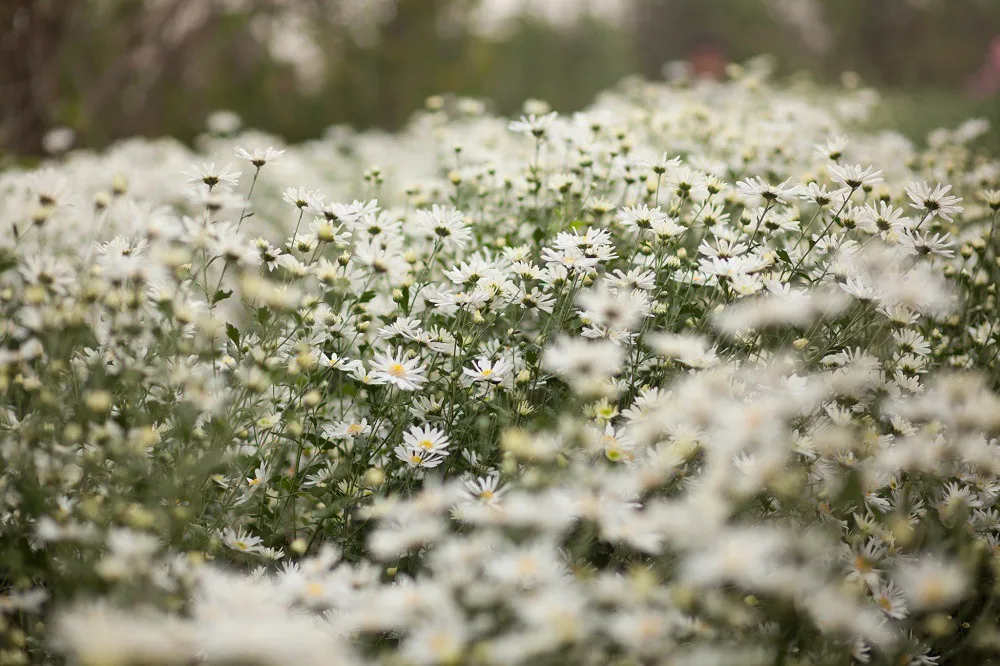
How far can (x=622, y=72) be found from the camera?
17375 mm

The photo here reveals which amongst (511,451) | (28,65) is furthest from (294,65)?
(511,451)

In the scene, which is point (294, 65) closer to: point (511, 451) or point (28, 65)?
point (28, 65)

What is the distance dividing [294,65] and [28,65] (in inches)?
151

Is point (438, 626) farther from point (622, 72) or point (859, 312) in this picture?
point (622, 72)

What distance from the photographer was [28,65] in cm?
688

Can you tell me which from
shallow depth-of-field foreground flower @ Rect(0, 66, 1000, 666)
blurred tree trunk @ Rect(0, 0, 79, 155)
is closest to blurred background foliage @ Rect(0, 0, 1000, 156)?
blurred tree trunk @ Rect(0, 0, 79, 155)

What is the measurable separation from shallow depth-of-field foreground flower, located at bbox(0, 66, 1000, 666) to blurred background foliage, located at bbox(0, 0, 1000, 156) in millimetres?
3983

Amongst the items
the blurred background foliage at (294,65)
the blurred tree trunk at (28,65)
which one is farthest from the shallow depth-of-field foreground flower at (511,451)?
the blurred tree trunk at (28,65)

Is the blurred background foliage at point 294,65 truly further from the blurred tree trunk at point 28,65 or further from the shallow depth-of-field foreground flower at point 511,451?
the shallow depth-of-field foreground flower at point 511,451

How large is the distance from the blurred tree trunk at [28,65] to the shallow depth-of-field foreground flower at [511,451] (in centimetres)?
561

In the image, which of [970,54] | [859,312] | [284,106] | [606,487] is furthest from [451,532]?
[970,54]

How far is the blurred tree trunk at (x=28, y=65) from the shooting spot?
6645 millimetres

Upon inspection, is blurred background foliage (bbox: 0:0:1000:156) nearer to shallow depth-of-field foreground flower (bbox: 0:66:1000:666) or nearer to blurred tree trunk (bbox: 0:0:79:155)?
blurred tree trunk (bbox: 0:0:79:155)

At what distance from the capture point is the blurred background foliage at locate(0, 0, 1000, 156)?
6891 millimetres
